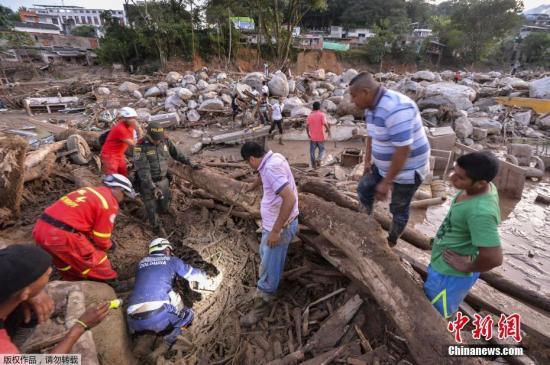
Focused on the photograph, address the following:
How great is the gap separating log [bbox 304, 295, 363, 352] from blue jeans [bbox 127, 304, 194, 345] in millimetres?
1595

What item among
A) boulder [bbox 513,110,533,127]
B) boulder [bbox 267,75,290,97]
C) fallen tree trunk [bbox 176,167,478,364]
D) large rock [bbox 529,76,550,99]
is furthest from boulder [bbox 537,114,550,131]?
fallen tree trunk [bbox 176,167,478,364]

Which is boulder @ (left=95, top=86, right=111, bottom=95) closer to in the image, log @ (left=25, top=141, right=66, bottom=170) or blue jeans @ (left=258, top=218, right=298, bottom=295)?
log @ (left=25, top=141, right=66, bottom=170)

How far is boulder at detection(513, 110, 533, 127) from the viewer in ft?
A: 44.4

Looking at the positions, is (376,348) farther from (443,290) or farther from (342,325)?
(443,290)

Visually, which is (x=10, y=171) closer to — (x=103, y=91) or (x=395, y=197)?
(x=395, y=197)

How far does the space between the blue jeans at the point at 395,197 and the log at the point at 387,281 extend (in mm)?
421

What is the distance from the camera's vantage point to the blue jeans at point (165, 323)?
319cm

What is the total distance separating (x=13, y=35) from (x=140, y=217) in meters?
34.1

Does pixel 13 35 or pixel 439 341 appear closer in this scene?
pixel 439 341

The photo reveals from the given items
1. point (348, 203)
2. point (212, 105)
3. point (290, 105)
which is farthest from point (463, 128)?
point (212, 105)

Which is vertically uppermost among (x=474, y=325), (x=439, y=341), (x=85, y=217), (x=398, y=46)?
(x=398, y=46)

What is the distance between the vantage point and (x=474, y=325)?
261cm

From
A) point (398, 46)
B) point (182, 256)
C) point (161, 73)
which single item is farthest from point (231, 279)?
point (398, 46)

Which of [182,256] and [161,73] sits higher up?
[161,73]
